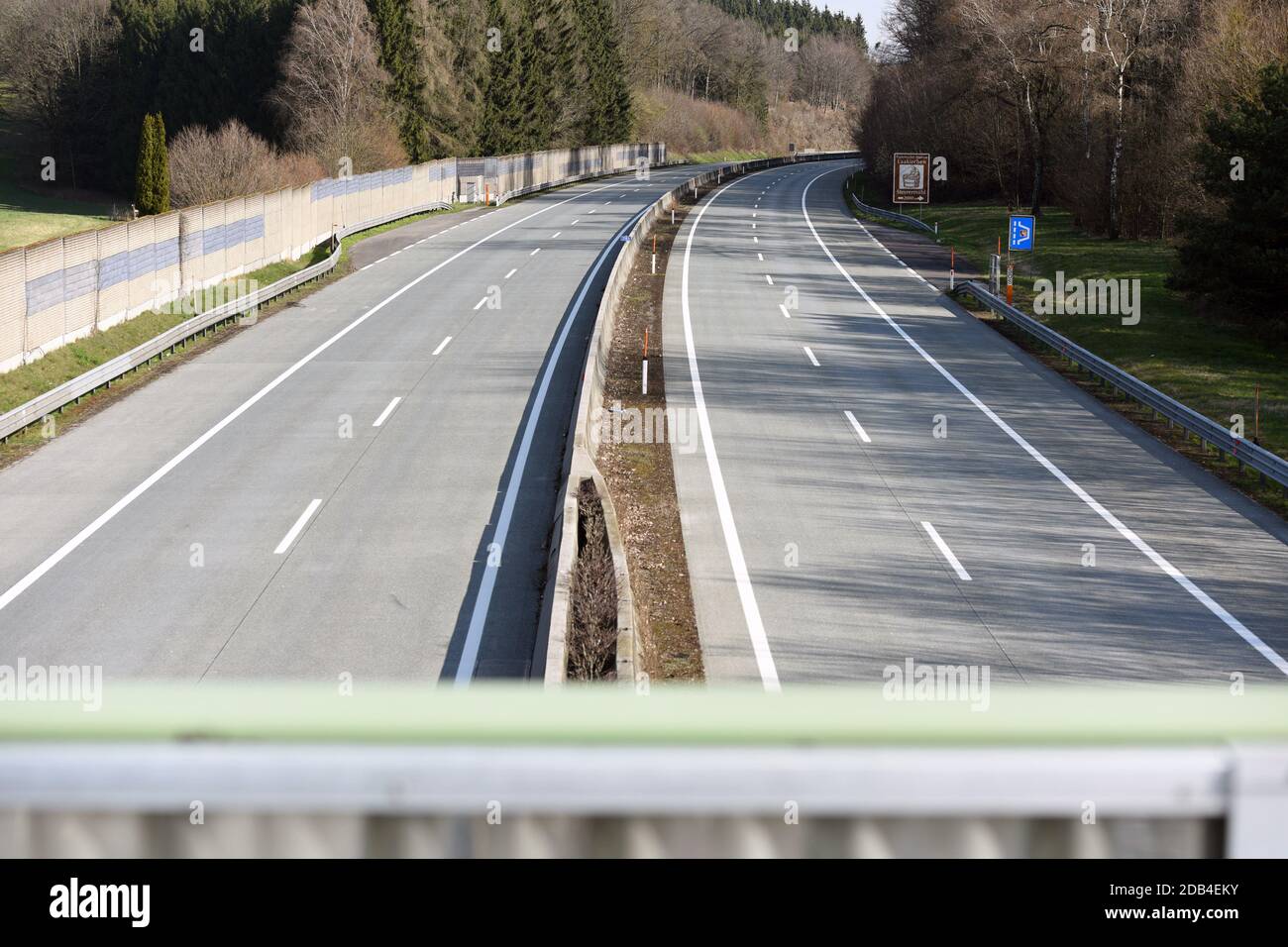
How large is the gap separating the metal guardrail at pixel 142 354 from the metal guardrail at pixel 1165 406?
20.8m

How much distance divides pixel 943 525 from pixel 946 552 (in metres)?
1.22

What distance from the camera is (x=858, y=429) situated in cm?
2408

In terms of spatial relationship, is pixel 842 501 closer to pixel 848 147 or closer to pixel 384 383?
pixel 384 383

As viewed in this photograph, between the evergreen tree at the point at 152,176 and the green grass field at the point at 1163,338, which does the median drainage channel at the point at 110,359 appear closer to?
the evergreen tree at the point at 152,176

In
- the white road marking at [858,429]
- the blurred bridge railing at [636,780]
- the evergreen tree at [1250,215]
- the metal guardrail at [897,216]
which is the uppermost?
the metal guardrail at [897,216]

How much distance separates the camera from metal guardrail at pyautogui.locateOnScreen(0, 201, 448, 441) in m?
22.8

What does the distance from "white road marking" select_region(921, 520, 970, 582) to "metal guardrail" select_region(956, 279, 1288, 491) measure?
5.92 m

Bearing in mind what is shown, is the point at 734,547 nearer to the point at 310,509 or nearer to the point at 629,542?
the point at 629,542

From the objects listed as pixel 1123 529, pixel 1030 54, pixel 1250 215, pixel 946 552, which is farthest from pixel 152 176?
pixel 1123 529

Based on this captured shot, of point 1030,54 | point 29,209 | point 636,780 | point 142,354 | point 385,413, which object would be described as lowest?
point 385,413

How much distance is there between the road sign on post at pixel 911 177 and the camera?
6975 cm

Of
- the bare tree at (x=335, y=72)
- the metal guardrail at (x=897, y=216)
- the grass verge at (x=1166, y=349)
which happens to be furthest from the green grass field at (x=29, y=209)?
the grass verge at (x=1166, y=349)

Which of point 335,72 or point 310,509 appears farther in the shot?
point 335,72
